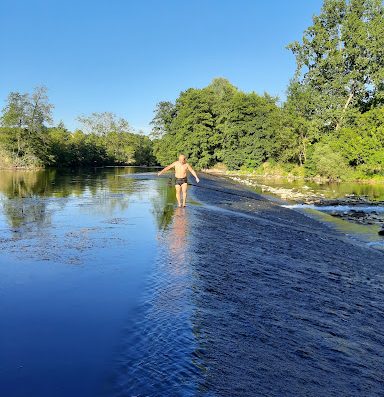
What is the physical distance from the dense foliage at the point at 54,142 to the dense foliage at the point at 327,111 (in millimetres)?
37886

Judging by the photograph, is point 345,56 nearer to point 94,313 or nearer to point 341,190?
point 341,190

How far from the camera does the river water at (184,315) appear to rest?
423cm

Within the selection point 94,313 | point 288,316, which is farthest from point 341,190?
point 94,313

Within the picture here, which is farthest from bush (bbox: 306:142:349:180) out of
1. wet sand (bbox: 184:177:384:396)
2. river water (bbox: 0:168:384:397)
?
river water (bbox: 0:168:384:397)

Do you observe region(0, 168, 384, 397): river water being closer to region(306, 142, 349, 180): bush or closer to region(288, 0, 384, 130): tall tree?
region(306, 142, 349, 180): bush

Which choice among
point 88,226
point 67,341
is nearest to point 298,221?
point 88,226

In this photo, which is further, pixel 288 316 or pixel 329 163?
pixel 329 163

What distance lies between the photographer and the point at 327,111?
194 feet

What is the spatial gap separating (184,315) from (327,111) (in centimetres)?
5890

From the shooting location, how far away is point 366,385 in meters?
4.35

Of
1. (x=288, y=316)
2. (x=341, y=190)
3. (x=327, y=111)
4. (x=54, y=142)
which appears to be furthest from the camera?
(x=54, y=142)

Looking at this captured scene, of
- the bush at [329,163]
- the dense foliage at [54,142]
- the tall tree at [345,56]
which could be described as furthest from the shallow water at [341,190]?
the dense foliage at [54,142]

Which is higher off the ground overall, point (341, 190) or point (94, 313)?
point (341, 190)

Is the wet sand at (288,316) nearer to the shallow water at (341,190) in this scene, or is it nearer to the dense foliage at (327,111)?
the shallow water at (341,190)
